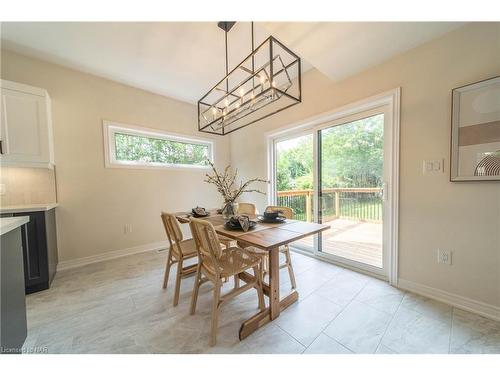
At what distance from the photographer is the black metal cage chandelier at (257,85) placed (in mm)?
1435

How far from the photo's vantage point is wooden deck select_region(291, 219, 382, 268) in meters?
2.26

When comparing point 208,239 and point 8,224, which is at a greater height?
point 8,224

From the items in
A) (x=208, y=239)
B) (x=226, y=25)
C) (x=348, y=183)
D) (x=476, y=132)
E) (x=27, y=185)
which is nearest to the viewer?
(x=208, y=239)

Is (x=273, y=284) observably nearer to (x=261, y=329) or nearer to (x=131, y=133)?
(x=261, y=329)

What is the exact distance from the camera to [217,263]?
1373 millimetres

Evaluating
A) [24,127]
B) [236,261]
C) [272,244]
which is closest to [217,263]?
[236,261]

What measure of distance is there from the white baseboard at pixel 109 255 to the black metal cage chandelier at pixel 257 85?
7.38ft

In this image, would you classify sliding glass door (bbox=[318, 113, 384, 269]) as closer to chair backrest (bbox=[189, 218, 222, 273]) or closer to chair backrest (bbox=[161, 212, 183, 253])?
chair backrest (bbox=[189, 218, 222, 273])

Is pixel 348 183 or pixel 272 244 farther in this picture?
pixel 348 183

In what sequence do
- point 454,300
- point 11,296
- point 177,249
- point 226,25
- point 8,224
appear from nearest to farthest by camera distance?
1. point 8,224
2. point 11,296
3. point 454,300
4. point 226,25
5. point 177,249

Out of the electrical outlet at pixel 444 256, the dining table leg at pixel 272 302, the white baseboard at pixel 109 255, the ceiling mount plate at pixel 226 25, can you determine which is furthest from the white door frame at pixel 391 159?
the white baseboard at pixel 109 255

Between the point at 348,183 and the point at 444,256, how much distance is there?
1121mm
